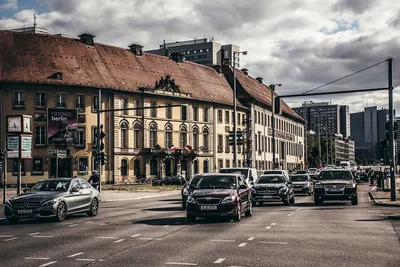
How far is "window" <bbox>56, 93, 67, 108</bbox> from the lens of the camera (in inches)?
2682

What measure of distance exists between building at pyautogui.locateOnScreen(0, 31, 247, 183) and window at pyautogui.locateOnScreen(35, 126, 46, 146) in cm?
11

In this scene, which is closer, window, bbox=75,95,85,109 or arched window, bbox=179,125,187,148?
window, bbox=75,95,85,109

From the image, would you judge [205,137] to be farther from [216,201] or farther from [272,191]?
[216,201]

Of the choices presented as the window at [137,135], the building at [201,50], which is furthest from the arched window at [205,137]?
the building at [201,50]

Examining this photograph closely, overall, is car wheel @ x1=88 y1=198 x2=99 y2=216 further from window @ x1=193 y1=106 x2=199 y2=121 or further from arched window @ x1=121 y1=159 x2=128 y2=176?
window @ x1=193 y1=106 x2=199 y2=121

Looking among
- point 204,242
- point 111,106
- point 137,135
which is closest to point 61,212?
point 204,242

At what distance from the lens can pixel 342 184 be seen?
29141mm

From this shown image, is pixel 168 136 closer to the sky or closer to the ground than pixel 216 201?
closer to the sky

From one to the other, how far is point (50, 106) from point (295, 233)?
54657 mm

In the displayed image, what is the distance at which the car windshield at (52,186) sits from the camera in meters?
21.6

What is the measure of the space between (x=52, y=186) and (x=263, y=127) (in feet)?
273

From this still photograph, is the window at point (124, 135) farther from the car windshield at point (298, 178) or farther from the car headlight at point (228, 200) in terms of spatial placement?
the car headlight at point (228, 200)

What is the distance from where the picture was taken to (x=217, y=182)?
2119 cm

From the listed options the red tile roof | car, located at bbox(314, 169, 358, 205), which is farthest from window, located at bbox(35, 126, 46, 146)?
car, located at bbox(314, 169, 358, 205)
